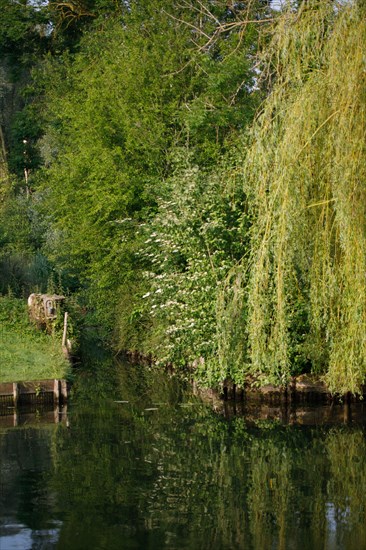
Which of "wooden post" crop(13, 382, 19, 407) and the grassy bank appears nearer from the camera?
"wooden post" crop(13, 382, 19, 407)

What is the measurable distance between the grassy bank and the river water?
133 cm

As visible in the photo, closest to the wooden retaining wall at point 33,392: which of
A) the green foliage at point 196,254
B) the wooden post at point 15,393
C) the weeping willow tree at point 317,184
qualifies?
the wooden post at point 15,393

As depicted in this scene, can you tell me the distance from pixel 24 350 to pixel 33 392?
4.10 m

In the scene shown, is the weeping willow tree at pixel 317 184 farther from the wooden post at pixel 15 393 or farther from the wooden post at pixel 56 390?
the wooden post at pixel 15 393

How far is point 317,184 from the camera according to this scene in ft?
59.3

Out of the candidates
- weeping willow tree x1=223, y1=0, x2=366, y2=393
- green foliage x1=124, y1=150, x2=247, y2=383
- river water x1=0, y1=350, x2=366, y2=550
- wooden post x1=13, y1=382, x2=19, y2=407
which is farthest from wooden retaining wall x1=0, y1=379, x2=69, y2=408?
weeping willow tree x1=223, y1=0, x2=366, y2=393

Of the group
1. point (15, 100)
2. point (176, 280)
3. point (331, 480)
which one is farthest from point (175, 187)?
point (15, 100)

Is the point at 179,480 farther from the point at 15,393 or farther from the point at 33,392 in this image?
the point at 33,392

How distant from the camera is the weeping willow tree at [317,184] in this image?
1703 cm

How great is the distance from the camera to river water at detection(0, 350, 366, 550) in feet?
44.5

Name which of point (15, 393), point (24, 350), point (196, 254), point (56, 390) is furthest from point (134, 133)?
point (15, 393)

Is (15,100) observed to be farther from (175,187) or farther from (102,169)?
(175,187)

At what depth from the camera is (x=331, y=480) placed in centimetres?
1658

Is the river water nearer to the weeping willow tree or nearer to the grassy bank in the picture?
the grassy bank
